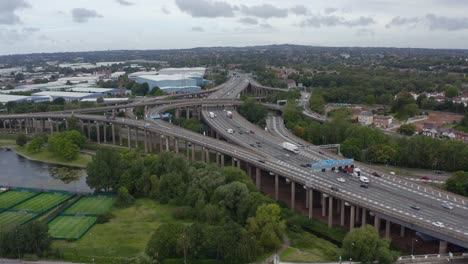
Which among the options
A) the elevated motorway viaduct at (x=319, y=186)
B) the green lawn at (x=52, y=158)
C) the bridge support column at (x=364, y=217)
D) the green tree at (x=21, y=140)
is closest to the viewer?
the elevated motorway viaduct at (x=319, y=186)

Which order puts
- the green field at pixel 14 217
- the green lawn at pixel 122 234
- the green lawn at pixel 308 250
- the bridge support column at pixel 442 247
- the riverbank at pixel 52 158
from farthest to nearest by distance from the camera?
1. the riverbank at pixel 52 158
2. the green field at pixel 14 217
3. the green lawn at pixel 122 234
4. the green lawn at pixel 308 250
5. the bridge support column at pixel 442 247

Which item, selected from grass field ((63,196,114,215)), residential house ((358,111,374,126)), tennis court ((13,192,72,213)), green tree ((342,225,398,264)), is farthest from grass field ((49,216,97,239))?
residential house ((358,111,374,126))

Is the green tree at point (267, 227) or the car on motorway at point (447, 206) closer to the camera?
the green tree at point (267, 227)

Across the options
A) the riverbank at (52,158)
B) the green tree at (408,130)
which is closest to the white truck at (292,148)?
the green tree at (408,130)

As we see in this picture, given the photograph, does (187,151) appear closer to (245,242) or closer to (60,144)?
(60,144)

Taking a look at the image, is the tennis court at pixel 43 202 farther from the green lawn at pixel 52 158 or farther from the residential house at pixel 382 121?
the residential house at pixel 382 121

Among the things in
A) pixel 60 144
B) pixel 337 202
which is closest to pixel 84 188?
pixel 60 144

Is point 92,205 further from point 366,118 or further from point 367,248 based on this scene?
point 366,118
